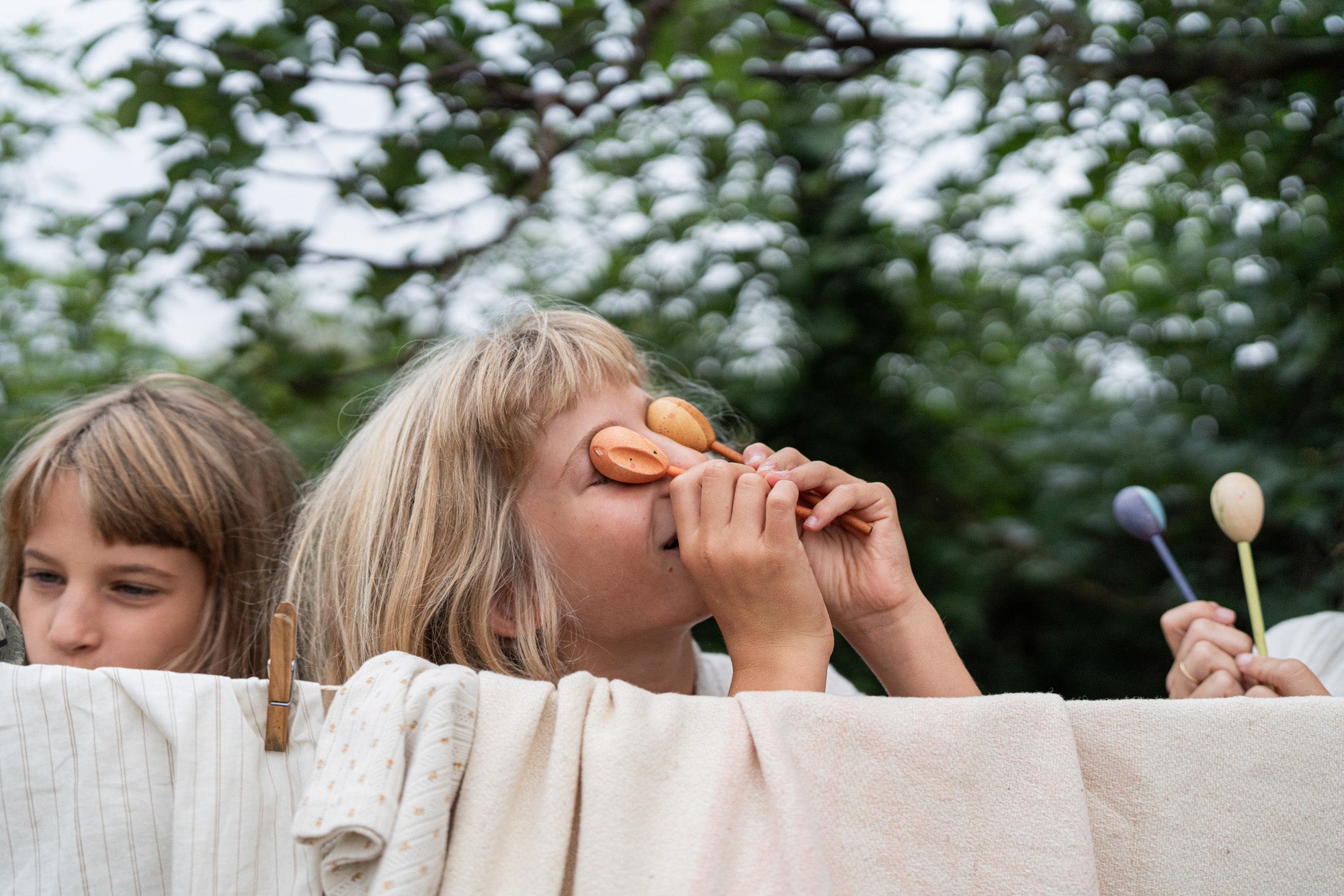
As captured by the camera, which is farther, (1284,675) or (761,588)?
(1284,675)

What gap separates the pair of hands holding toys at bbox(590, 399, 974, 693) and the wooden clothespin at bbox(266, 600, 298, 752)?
0.40 m

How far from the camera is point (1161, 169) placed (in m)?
2.34

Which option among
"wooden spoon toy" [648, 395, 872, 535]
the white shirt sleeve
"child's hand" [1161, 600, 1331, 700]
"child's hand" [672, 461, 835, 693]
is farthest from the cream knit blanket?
the white shirt sleeve

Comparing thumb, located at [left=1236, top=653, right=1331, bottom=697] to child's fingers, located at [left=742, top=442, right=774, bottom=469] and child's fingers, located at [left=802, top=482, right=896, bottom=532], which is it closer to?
child's fingers, located at [left=802, top=482, right=896, bottom=532]

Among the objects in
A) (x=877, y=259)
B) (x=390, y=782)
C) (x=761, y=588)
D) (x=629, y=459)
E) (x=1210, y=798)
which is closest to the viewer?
(x=390, y=782)

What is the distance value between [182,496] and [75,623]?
8.5 inches

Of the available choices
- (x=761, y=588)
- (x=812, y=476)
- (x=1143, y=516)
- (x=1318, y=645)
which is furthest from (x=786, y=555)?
(x=1318, y=645)

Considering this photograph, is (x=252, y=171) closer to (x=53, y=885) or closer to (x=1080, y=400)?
(x=53, y=885)

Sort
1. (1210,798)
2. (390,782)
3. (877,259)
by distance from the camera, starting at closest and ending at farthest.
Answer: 1. (390,782)
2. (1210,798)
3. (877,259)

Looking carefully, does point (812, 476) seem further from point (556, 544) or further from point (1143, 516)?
point (1143, 516)

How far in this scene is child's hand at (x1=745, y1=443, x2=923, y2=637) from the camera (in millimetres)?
1180

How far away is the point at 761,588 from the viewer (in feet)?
3.32

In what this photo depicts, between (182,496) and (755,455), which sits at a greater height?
(755,455)

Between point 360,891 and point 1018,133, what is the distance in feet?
6.28
